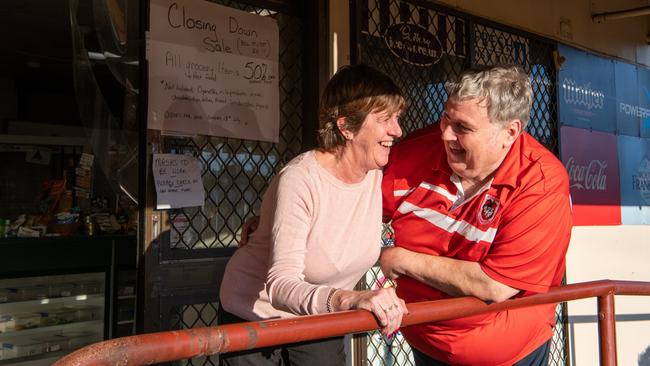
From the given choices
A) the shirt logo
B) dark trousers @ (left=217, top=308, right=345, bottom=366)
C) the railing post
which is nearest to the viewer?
the shirt logo

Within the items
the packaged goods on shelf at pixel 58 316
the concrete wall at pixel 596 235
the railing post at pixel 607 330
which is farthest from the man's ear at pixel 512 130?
the packaged goods on shelf at pixel 58 316

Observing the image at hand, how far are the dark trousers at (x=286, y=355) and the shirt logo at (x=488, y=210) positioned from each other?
71 centimetres

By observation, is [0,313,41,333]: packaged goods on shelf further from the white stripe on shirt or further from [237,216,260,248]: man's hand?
the white stripe on shirt

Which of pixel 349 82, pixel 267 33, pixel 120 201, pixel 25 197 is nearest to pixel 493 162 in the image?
pixel 349 82

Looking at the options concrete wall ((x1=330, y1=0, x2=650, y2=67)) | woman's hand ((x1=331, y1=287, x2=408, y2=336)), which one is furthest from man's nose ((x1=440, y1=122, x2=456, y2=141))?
concrete wall ((x1=330, y1=0, x2=650, y2=67))

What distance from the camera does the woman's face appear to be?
86.4 inches

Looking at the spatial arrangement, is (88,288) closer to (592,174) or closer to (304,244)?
(304,244)

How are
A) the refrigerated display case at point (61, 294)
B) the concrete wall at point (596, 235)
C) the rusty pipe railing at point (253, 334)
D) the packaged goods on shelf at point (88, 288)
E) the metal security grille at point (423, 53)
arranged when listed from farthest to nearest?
the concrete wall at point (596, 235) → the packaged goods on shelf at point (88, 288) → the refrigerated display case at point (61, 294) → the metal security grille at point (423, 53) → the rusty pipe railing at point (253, 334)

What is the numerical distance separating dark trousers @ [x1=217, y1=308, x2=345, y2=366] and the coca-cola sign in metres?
3.50

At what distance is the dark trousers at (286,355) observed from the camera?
7.39 feet

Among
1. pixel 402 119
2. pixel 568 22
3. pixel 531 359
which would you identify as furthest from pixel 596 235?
pixel 531 359

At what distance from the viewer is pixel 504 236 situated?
6.91 ft

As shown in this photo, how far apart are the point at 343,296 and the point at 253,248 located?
604 mm

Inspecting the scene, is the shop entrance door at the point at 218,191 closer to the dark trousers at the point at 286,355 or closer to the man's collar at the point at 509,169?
the dark trousers at the point at 286,355
